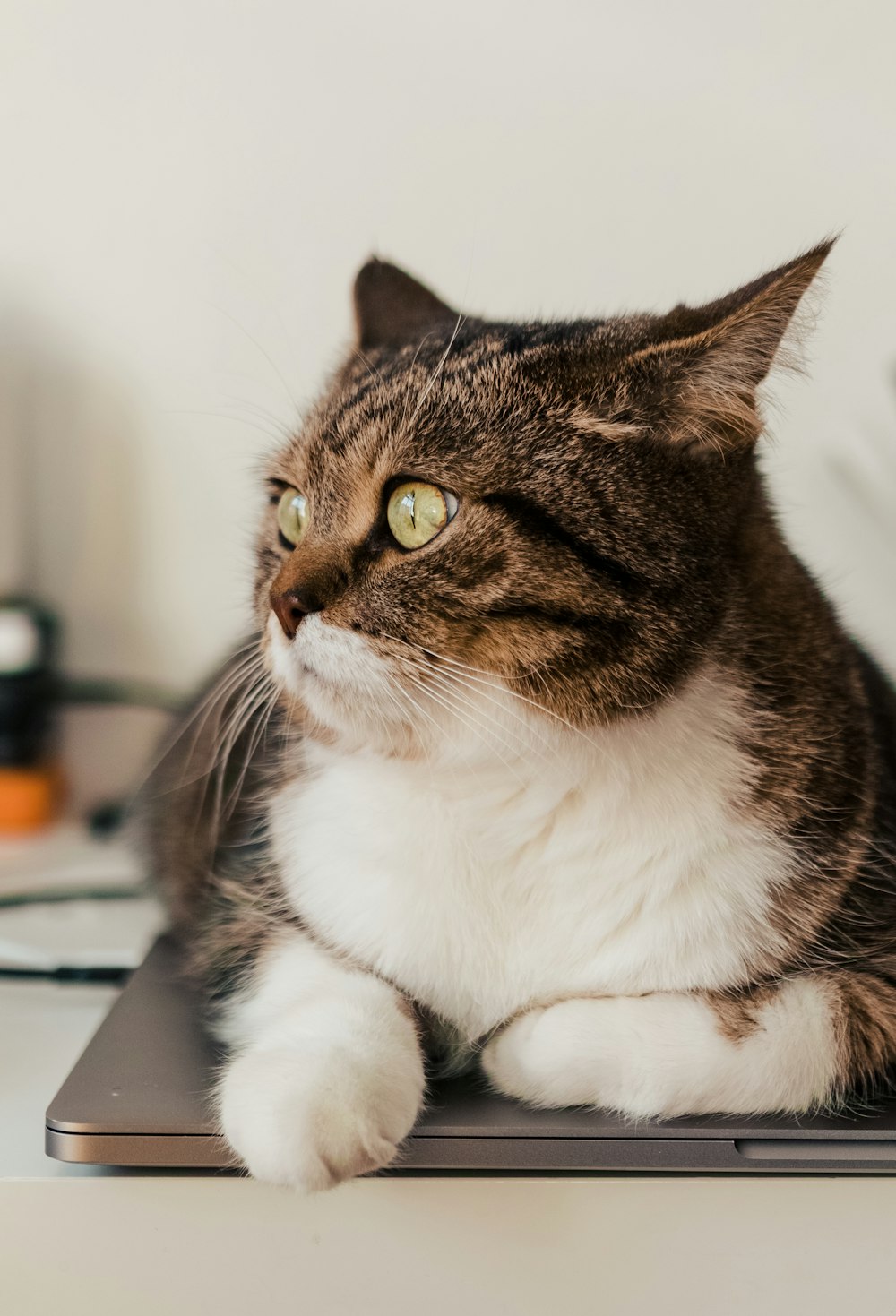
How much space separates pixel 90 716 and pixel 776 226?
102 cm

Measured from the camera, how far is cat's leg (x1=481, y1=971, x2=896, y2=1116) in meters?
0.65

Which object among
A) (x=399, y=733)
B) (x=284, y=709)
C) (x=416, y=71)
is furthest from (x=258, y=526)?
(x=416, y=71)

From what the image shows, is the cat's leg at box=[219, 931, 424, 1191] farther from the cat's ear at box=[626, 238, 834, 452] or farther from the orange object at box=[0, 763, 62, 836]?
the orange object at box=[0, 763, 62, 836]

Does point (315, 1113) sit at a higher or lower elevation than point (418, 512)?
lower

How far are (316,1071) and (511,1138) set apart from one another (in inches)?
4.8

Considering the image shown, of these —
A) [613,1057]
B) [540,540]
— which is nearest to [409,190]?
[540,540]

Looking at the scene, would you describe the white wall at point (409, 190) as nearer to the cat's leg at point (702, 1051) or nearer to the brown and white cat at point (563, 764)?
the brown and white cat at point (563, 764)

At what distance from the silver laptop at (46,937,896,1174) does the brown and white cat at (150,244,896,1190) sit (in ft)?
0.05

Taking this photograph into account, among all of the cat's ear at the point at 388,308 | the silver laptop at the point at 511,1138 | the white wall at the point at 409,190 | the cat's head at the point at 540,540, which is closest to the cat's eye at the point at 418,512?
the cat's head at the point at 540,540

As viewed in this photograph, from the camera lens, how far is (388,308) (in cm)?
95

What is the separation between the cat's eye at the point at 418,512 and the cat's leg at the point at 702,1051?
0.32 m

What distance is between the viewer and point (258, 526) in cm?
89

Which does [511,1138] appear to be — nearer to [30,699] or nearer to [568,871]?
[568,871]

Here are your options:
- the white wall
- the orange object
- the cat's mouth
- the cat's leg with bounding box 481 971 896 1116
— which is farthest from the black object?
the cat's leg with bounding box 481 971 896 1116
